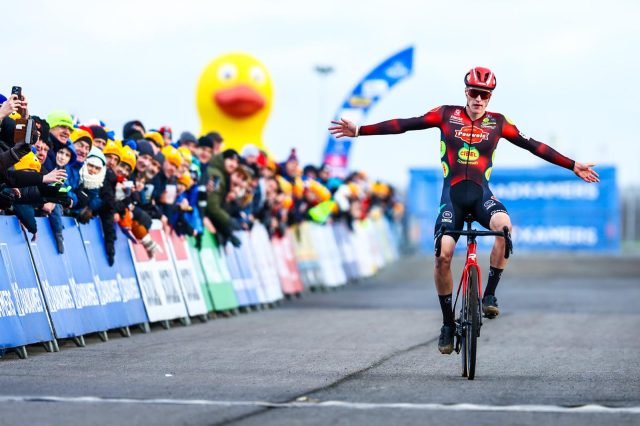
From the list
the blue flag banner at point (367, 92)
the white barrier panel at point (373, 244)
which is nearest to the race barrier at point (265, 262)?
the white barrier panel at point (373, 244)

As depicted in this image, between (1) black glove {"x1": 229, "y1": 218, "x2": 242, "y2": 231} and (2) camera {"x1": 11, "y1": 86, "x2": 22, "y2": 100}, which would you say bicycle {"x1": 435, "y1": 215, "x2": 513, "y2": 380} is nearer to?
(2) camera {"x1": 11, "y1": 86, "x2": 22, "y2": 100}

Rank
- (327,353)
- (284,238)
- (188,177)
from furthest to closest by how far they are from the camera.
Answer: (284,238) → (188,177) → (327,353)

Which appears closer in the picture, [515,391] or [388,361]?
[515,391]

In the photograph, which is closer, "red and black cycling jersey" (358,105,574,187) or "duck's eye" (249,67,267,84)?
"red and black cycling jersey" (358,105,574,187)

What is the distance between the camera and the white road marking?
907 cm

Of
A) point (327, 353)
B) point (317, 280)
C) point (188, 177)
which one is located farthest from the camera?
point (317, 280)

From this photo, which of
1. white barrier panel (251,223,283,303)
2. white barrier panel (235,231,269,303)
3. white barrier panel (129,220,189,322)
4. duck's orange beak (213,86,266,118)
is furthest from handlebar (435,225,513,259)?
duck's orange beak (213,86,266,118)

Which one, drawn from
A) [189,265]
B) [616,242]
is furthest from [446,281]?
[616,242]

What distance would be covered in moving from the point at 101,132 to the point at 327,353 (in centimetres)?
418

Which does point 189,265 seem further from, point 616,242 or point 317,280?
point 616,242

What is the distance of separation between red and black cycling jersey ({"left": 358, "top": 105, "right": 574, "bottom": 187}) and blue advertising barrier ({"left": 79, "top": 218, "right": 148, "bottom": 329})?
14.2 ft

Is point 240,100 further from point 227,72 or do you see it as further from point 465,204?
point 465,204

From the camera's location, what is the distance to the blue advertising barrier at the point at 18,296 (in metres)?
12.7

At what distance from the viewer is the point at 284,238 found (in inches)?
998
